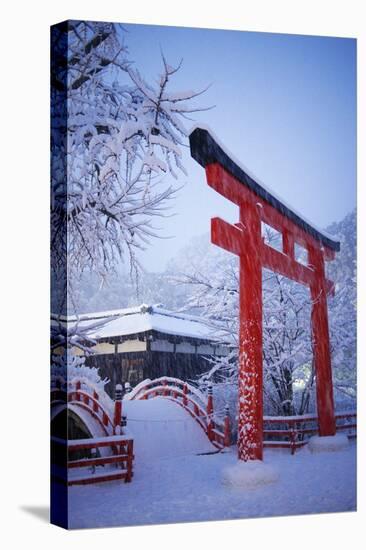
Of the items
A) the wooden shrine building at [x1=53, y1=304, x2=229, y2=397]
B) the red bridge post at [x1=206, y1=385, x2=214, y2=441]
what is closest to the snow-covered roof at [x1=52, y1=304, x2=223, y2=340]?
the wooden shrine building at [x1=53, y1=304, x2=229, y2=397]

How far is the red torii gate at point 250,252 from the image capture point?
654 centimetres

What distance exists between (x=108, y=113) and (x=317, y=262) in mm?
2048

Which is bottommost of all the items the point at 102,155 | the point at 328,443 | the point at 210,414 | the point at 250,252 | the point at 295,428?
the point at 328,443

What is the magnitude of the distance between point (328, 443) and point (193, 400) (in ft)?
3.90

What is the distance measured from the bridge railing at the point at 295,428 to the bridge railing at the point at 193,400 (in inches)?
13.0

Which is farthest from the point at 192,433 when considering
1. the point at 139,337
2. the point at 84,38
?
the point at 84,38

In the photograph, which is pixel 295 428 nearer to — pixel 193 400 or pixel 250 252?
pixel 193 400

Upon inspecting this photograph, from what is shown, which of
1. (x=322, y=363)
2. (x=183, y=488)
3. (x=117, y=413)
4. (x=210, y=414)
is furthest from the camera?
(x=322, y=363)

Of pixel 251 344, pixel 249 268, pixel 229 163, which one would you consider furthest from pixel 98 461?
pixel 229 163

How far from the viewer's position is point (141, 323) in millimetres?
6352

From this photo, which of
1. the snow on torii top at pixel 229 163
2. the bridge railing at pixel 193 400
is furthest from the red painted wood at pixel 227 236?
the bridge railing at pixel 193 400

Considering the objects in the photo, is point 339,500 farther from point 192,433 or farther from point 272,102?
point 272,102

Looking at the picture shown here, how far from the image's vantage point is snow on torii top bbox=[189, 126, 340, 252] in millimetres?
6495

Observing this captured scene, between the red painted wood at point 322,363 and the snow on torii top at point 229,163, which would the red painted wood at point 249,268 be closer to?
the snow on torii top at point 229,163
